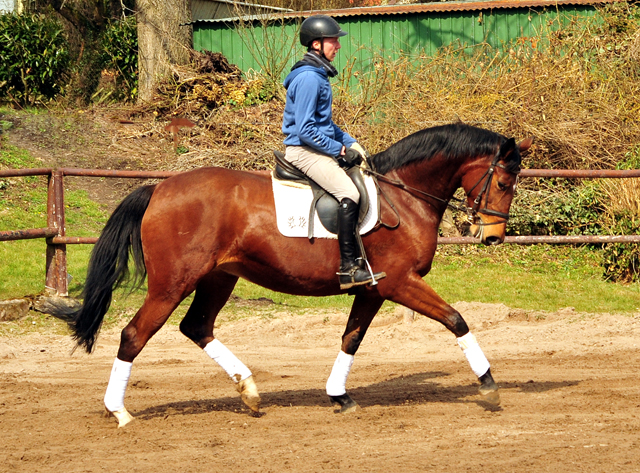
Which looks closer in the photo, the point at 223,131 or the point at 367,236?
the point at 367,236

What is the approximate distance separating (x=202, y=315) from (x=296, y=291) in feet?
2.66

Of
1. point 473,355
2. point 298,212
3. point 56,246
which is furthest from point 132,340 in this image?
point 56,246

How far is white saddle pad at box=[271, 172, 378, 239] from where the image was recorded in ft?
18.2

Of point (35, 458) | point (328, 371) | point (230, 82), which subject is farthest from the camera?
point (230, 82)

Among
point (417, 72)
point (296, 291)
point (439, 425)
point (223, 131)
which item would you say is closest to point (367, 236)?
point (296, 291)

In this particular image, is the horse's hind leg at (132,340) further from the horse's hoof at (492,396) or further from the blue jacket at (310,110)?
the horse's hoof at (492,396)

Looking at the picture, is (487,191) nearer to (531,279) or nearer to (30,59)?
(531,279)

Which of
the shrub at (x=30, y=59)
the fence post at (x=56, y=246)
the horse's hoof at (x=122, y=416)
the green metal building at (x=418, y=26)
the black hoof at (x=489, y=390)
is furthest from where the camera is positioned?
the shrub at (x=30, y=59)

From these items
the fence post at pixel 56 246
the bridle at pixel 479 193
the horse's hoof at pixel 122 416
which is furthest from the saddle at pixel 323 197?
the fence post at pixel 56 246

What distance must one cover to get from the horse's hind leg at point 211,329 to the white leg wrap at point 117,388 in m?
0.64

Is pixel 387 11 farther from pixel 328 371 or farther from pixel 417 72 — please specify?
pixel 328 371

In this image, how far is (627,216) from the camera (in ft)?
33.7

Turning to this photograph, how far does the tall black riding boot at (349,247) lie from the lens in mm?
5477

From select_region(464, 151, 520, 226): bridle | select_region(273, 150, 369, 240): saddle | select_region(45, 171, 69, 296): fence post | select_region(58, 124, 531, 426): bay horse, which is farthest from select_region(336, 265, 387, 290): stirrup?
select_region(45, 171, 69, 296): fence post
